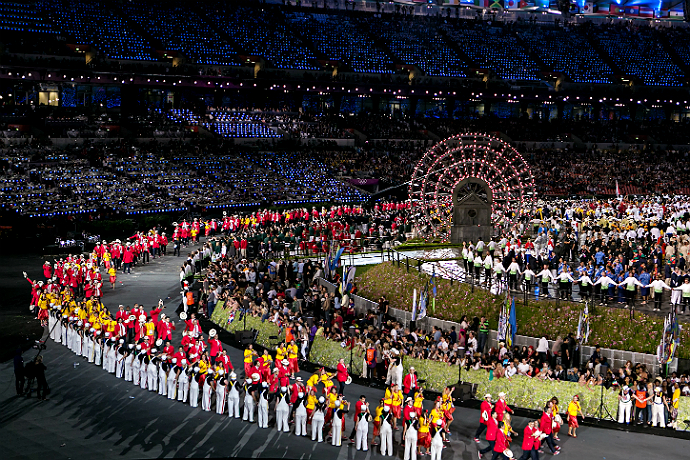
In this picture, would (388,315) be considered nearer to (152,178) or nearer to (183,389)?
(183,389)

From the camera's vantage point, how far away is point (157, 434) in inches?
750

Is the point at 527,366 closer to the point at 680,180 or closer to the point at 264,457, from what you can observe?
the point at 264,457

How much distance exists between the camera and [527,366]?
2141cm

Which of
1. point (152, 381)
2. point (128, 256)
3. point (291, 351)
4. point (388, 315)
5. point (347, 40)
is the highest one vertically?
point (347, 40)

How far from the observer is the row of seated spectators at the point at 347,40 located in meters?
70.3

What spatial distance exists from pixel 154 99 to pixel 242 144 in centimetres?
1096

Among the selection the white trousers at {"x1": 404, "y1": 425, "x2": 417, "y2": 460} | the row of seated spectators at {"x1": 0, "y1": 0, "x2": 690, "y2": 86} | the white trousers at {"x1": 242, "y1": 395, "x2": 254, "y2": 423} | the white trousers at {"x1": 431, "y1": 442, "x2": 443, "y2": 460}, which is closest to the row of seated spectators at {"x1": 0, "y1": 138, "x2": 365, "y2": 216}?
the row of seated spectators at {"x1": 0, "y1": 0, "x2": 690, "y2": 86}

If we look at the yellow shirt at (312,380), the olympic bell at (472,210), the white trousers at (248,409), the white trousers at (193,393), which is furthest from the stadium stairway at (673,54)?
the white trousers at (248,409)

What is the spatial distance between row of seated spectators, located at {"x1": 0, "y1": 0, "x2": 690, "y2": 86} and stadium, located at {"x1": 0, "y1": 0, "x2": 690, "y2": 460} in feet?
1.06

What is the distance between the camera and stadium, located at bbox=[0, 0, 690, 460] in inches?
776

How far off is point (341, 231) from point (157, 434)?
2130 centimetres

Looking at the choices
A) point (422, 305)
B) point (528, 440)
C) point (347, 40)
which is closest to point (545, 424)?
point (528, 440)

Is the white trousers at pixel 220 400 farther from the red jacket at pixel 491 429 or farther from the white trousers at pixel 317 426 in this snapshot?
the red jacket at pixel 491 429

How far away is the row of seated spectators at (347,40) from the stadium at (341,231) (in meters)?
0.32
